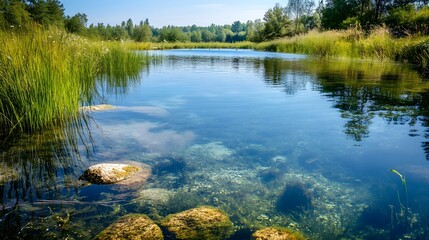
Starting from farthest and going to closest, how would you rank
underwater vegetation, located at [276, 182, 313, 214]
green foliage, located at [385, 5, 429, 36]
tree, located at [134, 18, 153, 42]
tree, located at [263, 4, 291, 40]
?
tree, located at [134, 18, 153, 42], tree, located at [263, 4, 291, 40], green foliage, located at [385, 5, 429, 36], underwater vegetation, located at [276, 182, 313, 214]

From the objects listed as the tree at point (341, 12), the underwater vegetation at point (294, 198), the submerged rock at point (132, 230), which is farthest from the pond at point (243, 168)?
the tree at point (341, 12)

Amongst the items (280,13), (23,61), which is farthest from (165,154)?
(280,13)

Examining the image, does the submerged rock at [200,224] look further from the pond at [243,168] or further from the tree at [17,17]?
the tree at [17,17]

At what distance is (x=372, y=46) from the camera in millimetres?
17125

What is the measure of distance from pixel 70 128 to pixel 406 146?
5462mm

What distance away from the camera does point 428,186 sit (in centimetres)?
320

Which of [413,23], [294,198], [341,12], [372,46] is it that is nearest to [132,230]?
[294,198]

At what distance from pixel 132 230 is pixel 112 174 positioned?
1090mm

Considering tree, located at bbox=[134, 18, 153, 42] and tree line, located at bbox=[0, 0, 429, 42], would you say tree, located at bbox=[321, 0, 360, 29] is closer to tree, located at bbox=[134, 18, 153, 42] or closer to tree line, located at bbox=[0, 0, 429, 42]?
tree line, located at bbox=[0, 0, 429, 42]

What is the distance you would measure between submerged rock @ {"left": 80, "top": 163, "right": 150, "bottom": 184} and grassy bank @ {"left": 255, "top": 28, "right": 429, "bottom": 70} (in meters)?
12.8

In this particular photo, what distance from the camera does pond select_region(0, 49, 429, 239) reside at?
2625 mm

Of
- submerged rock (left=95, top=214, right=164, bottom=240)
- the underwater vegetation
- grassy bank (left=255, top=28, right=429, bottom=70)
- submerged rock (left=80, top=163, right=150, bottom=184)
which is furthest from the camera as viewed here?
grassy bank (left=255, top=28, right=429, bottom=70)

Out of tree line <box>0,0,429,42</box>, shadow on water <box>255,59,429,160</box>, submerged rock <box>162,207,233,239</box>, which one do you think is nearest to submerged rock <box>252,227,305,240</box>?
submerged rock <box>162,207,233,239</box>

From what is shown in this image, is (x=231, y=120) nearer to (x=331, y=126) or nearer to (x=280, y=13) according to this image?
(x=331, y=126)
